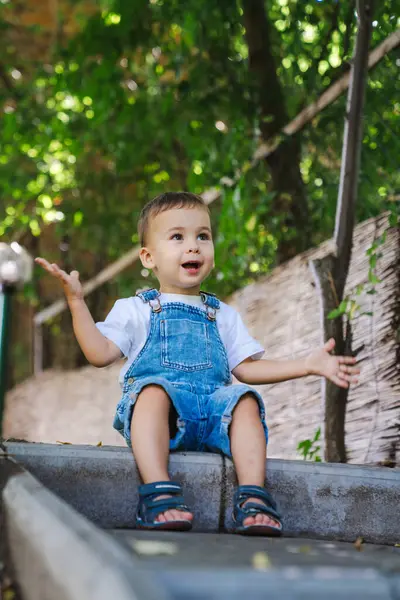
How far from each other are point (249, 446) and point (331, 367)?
0.31m

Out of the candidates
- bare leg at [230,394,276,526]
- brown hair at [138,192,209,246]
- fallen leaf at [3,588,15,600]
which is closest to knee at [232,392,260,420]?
bare leg at [230,394,276,526]

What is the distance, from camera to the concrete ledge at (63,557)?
80cm

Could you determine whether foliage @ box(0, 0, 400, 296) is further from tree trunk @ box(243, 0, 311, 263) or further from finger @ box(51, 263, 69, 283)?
finger @ box(51, 263, 69, 283)

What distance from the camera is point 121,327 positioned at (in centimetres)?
229

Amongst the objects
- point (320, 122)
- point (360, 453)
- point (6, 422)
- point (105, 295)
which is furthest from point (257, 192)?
point (6, 422)

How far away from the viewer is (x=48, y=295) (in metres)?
9.93

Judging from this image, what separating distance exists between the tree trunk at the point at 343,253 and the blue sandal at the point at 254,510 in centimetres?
112

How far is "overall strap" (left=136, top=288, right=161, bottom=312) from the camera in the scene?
7.75ft

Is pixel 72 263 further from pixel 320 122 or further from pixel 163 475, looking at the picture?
pixel 163 475

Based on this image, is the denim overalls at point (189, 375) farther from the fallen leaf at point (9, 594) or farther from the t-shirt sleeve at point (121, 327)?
the fallen leaf at point (9, 594)

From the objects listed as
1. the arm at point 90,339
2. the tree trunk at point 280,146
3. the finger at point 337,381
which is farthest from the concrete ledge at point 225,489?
the tree trunk at point 280,146

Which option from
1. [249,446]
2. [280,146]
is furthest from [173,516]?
[280,146]

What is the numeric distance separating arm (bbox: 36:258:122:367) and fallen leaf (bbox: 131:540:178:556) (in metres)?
0.87

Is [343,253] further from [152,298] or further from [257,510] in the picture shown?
[257,510]
